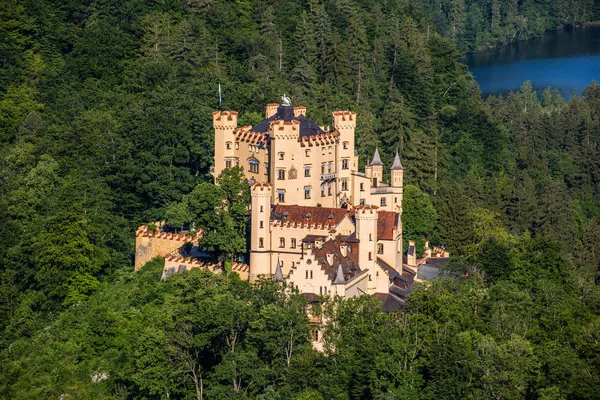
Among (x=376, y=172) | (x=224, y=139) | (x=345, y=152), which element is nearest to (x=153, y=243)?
(x=224, y=139)

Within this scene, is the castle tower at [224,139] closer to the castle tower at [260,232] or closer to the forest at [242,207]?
the forest at [242,207]

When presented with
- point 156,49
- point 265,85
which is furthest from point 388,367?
point 156,49

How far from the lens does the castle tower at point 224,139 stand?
96.1 meters

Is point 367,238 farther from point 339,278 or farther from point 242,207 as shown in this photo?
point 242,207

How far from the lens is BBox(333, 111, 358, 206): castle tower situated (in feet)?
313

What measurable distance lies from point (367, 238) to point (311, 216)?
164 inches

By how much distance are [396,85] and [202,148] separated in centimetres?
3561

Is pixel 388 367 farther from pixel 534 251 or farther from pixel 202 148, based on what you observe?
pixel 202 148

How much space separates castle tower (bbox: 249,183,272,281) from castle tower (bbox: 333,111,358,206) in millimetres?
7912

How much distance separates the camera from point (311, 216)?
8944 centimetres

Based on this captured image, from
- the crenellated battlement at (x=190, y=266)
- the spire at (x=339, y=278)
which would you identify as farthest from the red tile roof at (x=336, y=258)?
the crenellated battlement at (x=190, y=266)

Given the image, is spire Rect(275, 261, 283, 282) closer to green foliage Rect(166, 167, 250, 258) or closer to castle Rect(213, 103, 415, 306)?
castle Rect(213, 103, 415, 306)

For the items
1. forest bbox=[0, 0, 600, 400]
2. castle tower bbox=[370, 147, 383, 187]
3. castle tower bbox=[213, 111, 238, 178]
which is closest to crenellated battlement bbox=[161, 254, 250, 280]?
forest bbox=[0, 0, 600, 400]

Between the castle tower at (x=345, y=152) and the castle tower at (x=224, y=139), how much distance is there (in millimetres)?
6542
